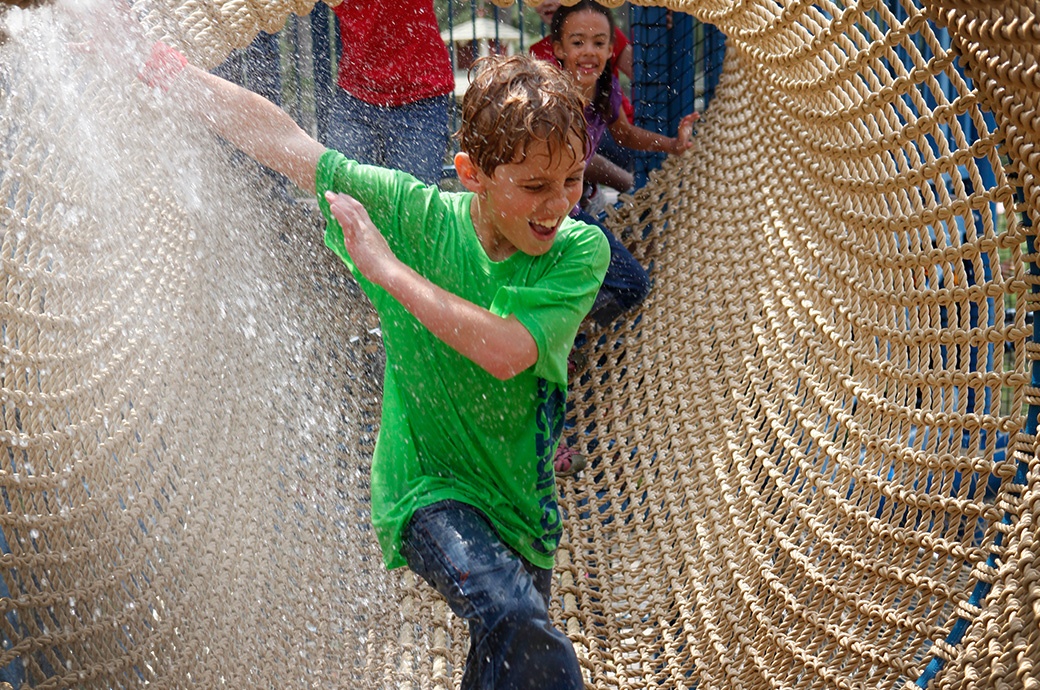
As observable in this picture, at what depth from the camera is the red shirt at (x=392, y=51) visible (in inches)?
112

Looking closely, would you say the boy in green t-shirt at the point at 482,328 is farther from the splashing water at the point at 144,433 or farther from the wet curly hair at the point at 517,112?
the splashing water at the point at 144,433

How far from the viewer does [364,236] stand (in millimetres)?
1528

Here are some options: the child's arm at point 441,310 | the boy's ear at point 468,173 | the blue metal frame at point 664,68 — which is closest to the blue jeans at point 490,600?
the child's arm at point 441,310

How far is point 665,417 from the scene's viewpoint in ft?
9.11

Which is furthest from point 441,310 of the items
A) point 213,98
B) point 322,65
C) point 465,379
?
point 322,65

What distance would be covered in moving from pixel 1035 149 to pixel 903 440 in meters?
0.58

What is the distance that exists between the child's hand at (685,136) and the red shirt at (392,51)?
76 centimetres

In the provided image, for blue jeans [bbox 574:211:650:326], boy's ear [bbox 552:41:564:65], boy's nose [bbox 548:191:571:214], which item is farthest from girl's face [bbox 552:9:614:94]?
boy's nose [bbox 548:191:571:214]

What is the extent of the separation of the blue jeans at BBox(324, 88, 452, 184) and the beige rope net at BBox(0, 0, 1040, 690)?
301mm

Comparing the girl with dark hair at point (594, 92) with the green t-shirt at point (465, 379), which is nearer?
the green t-shirt at point (465, 379)

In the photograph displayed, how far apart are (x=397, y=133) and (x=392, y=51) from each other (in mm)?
217

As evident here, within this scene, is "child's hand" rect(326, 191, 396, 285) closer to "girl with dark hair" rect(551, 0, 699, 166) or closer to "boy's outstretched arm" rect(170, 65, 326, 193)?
"boy's outstretched arm" rect(170, 65, 326, 193)

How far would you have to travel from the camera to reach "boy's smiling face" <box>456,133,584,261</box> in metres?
1.52

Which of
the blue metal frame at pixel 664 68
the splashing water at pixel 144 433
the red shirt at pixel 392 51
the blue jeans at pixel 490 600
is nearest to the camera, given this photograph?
the blue jeans at pixel 490 600
